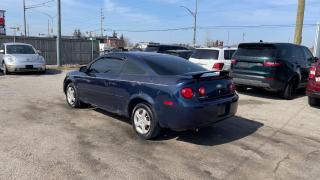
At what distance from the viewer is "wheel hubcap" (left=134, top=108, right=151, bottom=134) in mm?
5527

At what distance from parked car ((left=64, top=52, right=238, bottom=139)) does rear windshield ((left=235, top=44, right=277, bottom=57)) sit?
4.39 meters

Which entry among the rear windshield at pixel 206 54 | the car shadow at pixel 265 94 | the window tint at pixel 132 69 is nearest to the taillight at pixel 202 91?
the window tint at pixel 132 69

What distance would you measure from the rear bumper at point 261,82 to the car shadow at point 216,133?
308cm

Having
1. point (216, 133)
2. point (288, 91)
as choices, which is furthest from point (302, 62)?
point (216, 133)

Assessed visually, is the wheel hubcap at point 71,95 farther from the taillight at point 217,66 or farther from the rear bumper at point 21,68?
the rear bumper at point 21,68

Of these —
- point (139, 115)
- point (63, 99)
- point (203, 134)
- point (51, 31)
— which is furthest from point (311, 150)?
point (51, 31)

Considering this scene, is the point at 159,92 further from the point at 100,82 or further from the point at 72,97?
the point at 72,97

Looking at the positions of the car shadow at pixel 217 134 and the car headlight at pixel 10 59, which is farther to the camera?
the car headlight at pixel 10 59

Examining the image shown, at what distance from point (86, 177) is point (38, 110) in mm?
4090

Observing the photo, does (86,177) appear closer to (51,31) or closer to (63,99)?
(63,99)

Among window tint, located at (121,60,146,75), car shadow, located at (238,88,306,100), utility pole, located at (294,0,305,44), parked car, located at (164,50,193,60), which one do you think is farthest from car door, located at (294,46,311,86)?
window tint, located at (121,60,146,75)

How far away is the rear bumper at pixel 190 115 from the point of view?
4.96m

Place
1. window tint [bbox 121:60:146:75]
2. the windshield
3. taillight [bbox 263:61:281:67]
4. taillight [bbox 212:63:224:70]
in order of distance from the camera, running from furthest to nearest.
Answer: the windshield < taillight [bbox 212:63:224:70] < taillight [bbox 263:61:281:67] < window tint [bbox 121:60:146:75]

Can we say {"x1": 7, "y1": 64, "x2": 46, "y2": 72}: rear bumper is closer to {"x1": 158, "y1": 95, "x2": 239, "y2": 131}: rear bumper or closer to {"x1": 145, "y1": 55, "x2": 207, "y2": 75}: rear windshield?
{"x1": 145, "y1": 55, "x2": 207, "y2": 75}: rear windshield
